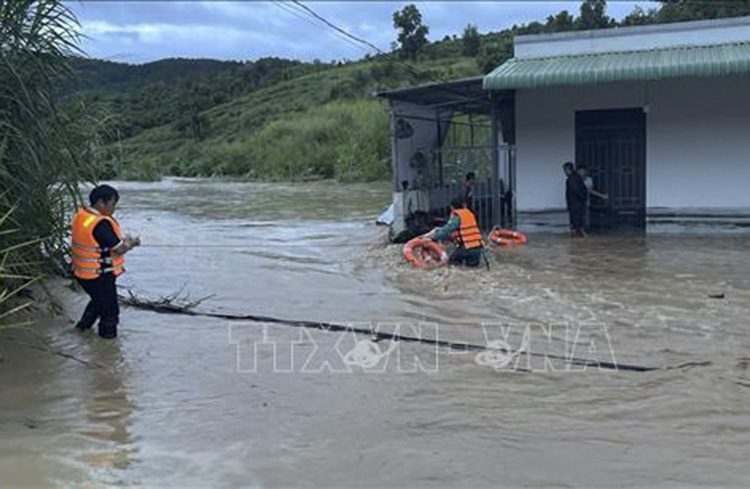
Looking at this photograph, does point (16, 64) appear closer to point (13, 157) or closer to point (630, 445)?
point (13, 157)

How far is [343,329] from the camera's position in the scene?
9688 millimetres

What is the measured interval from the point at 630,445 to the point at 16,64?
696 cm

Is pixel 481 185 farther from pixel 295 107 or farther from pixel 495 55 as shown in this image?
pixel 295 107

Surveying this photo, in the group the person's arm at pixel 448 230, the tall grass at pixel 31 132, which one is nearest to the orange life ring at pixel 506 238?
the person's arm at pixel 448 230

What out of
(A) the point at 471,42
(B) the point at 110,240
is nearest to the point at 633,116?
(B) the point at 110,240

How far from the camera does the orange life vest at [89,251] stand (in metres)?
8.82

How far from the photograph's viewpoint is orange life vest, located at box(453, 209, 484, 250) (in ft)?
43.0

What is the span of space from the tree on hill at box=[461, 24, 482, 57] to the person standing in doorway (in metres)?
60.6

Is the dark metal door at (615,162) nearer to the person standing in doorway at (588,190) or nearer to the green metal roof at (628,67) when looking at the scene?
the person standing in doorway at (588,190)

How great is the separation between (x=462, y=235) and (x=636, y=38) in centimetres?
749

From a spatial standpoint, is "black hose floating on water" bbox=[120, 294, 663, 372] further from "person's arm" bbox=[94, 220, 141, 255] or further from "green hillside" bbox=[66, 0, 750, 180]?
"green hillside" bbox=[66, 0, 750, 180]

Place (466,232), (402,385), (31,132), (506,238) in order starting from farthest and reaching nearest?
(506,238) < (466,232) < (31,132) < (402,385)

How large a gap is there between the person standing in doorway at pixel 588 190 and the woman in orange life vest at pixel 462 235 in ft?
16.1

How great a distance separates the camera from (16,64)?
28.8 feet
